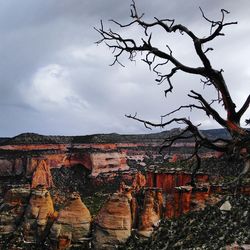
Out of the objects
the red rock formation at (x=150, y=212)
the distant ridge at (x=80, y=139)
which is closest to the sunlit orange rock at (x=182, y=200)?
the red rock formation at (x=150, y=212)

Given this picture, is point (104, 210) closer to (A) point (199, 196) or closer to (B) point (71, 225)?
(B) point (71, 225)

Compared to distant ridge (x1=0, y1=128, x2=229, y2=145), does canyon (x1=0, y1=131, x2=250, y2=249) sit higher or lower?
lower

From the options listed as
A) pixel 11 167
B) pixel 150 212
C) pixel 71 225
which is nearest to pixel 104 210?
pixel 71 225

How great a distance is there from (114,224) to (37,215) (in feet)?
32.9

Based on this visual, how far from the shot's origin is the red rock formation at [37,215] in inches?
2044

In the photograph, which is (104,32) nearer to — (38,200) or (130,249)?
(130,249)

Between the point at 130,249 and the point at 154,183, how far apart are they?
13.5 meters

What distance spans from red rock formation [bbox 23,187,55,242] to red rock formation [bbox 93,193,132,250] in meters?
6.61

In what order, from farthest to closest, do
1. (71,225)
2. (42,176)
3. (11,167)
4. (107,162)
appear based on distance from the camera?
(107,162) < (11,167) < (42,176) < (71,225)

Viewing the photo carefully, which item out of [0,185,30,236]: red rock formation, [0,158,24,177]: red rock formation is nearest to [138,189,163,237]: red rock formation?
[0,185,30,236]: red rock formation

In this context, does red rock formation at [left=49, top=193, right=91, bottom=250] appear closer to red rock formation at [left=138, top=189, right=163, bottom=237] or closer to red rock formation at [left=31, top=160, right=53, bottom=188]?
red rock formation at [left=138, top=189, right=163, bottom=237]

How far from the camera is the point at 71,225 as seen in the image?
50000 mm

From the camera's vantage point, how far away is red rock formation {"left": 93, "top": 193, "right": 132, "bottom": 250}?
4728 cm

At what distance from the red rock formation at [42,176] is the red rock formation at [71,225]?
35.7 meters
